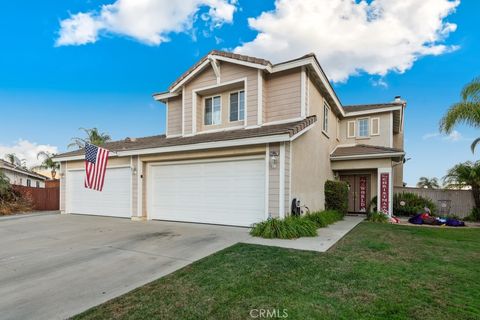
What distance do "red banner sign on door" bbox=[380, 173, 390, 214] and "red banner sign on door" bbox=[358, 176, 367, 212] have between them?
2.25 meters

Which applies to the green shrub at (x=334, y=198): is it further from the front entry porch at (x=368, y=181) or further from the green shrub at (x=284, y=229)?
the green shrub at (x=284, y=229)

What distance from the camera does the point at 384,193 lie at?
39.9ft

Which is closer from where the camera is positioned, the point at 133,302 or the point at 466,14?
the point at 133,302

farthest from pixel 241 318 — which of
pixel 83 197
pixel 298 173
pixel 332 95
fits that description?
pixel 83 197

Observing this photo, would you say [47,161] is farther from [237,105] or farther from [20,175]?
[237,105]

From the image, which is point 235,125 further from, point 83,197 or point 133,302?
point 83,197

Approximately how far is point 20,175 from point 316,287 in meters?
29.8

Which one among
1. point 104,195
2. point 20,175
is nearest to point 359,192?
point 104,195

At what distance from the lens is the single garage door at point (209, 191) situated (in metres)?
8.52

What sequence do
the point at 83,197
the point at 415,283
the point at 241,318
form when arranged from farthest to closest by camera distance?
the point at 83,197
the point at 415,283
the point at 241,318

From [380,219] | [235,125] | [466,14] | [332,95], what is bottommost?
[380,219]

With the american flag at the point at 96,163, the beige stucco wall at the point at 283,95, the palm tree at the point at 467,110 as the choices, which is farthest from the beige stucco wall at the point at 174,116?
the palm tree at the point at 467,110

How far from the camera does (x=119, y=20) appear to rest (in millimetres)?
11703

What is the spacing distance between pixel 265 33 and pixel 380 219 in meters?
11.2
